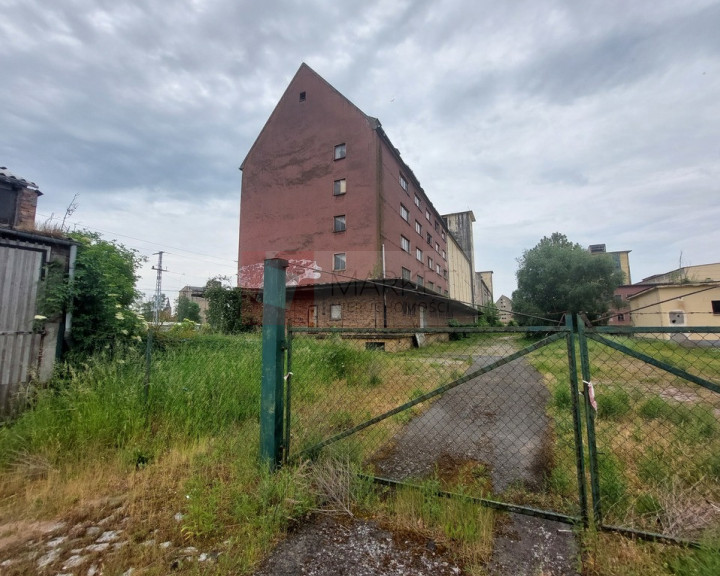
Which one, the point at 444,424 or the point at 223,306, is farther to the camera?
the point at 223,306

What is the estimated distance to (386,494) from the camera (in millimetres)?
2701

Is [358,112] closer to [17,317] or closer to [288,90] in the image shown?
[288,90]

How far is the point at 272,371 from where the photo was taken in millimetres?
2930

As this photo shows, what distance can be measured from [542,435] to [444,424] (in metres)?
1.25

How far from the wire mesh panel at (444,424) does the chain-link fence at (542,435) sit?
17mm

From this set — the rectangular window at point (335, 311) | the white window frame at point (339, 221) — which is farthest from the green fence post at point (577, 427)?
the white window frame at point (339, 221)

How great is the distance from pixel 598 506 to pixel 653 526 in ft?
1.31

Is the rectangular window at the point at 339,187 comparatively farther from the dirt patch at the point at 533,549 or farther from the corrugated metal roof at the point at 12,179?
the dirt patch at the point at 533,549

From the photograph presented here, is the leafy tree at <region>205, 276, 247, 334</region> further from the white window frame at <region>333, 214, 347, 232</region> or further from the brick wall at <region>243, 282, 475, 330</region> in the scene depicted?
the white window frame at <region>333, 214, 347, 232</region>

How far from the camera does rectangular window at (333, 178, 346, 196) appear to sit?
16.7 m

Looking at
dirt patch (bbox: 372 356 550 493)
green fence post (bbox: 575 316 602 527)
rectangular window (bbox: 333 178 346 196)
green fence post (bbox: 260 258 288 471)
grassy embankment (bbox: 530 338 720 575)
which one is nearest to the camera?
grassy embankment (bbox: 530 338 720 575)


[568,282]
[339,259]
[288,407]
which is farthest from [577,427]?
[568,282]

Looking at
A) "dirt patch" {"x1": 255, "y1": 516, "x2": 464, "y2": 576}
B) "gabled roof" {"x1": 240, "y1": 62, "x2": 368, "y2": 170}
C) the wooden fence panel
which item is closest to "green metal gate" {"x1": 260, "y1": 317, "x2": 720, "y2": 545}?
"dirt patch" {"x1": 255, "y1": 516, "x2": 464, "y2": 576}

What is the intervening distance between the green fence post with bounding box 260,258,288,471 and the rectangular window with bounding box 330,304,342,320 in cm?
1251
